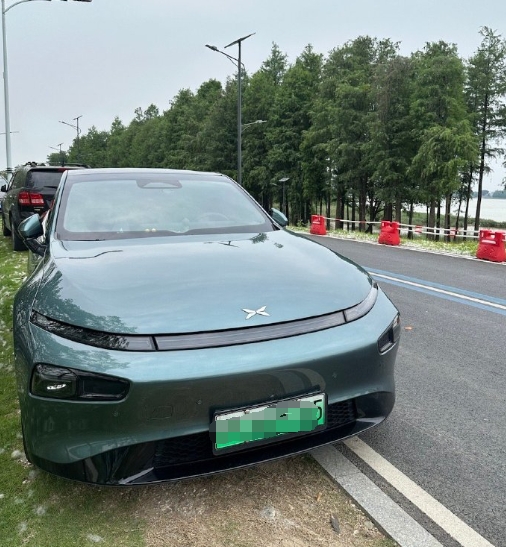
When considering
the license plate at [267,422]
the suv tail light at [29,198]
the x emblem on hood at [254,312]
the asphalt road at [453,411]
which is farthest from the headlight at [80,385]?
the suv tail light at [29,198]

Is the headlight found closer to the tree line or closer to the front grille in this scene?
the front grille

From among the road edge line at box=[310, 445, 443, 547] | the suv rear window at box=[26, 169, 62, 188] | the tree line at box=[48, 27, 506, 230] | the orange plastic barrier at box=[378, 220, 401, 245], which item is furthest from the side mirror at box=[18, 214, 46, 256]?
the tree line at box=[48, 27, 506, 230]

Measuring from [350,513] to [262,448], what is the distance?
1.66ft

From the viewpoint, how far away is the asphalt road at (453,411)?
238cm

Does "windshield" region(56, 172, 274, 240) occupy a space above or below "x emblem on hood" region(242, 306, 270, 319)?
above

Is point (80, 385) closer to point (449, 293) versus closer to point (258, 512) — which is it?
point (258, 512)

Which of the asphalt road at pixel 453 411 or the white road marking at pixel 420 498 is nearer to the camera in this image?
the white road marking at pixel 420 498

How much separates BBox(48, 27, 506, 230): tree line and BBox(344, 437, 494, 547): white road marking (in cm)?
2827

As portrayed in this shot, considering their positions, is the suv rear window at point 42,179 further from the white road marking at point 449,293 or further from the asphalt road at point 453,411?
the asphalt road at point 453,411

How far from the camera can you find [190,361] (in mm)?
1963

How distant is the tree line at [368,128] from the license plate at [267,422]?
2878cm

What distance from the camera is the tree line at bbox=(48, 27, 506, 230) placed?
110 ft

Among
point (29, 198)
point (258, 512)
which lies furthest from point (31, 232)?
point (29, 198)

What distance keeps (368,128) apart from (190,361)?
3792 centimetres
